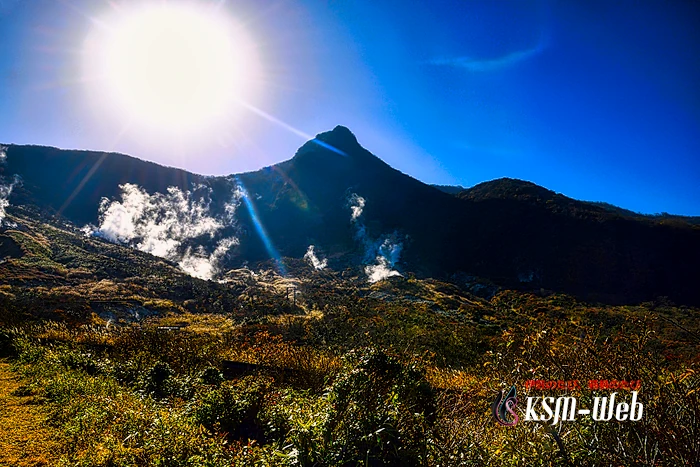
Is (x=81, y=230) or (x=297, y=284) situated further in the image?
(x=81, y=230)

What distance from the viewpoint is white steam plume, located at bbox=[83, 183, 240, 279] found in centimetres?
9381

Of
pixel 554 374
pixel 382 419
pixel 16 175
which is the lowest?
pixel 382 419

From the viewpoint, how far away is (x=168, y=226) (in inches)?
4075

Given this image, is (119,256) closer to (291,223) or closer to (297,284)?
(297,284)

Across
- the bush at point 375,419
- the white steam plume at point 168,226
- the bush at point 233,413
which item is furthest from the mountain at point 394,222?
the bush at point 375,419

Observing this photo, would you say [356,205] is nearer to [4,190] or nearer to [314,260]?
[314,260]

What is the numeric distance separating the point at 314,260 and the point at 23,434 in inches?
3635

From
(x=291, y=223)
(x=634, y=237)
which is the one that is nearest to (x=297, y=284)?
(x=291, y=223)

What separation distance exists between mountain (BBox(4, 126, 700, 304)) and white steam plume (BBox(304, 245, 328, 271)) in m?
1.91

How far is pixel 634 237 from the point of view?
3164 inches

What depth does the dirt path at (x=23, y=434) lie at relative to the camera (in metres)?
5.44

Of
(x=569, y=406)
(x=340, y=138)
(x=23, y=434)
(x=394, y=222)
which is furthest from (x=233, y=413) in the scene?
(x=340, y=138)

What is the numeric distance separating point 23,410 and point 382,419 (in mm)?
8368

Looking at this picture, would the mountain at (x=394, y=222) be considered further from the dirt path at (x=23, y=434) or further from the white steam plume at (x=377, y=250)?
the dirt path at (x=23, y=434)
